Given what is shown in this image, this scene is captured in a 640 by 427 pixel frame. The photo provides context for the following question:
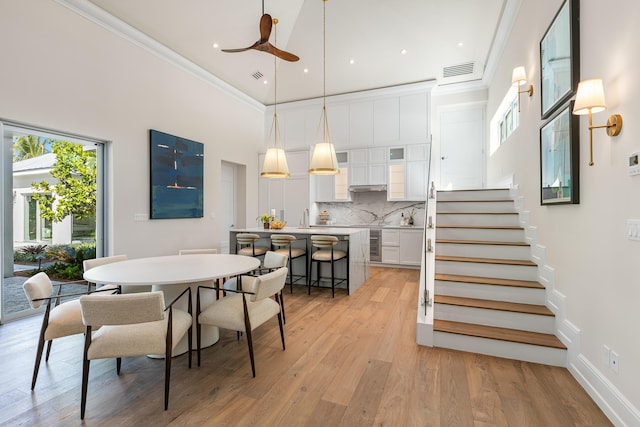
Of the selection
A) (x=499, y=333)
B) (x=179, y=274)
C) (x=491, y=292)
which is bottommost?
(x=499, y=333)

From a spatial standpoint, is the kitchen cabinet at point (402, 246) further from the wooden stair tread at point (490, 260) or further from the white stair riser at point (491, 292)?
the white stair riser at point (491, 292)

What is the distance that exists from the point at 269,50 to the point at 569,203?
3586mm

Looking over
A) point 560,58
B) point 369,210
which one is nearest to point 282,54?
point 560,58

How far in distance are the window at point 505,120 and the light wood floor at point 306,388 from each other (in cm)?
348

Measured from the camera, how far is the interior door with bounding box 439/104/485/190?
6711mm

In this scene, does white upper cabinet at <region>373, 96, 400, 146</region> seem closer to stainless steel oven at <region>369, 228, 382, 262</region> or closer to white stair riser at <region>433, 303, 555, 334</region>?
stainless steel oven at <region>369, 228, 382, 262</region>

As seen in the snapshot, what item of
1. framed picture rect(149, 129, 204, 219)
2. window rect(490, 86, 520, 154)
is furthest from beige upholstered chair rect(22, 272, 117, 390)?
window rect(490, 86, 520, 154)

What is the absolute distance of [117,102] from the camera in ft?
14.3

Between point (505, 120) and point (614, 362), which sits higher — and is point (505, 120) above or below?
above

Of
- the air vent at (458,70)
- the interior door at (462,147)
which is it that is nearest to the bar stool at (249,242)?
the interior door at (462,147)

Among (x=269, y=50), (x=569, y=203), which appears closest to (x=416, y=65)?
(x=269, y=50)

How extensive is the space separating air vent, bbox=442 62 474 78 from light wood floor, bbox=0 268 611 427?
5.43 m

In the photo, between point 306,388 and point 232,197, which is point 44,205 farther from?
point 306,388

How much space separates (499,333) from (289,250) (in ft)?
9.24
